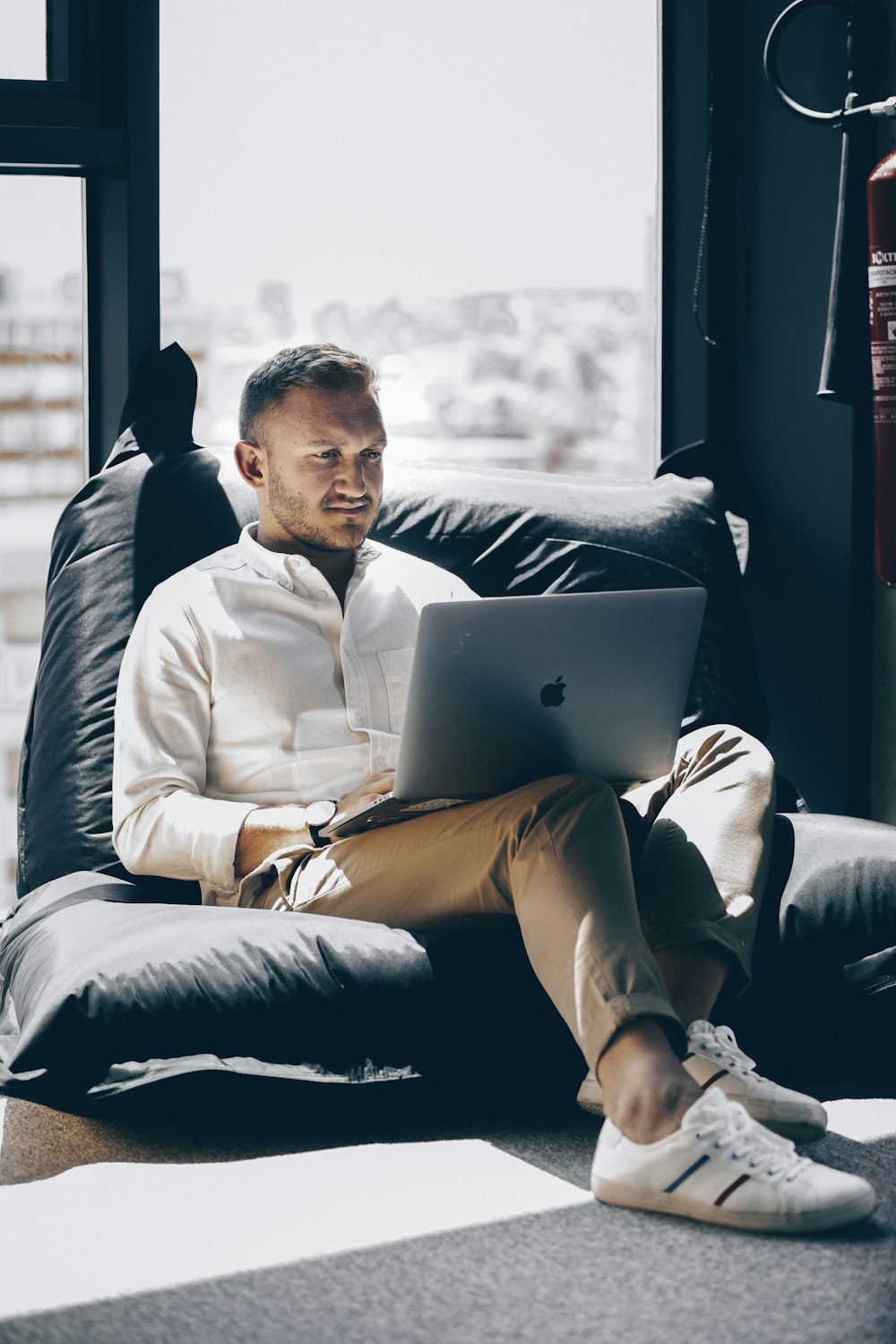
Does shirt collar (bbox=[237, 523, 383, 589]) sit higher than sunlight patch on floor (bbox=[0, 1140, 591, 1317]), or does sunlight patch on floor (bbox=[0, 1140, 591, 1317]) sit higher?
shirt collar (bbox=[237, 523, 383, 589])

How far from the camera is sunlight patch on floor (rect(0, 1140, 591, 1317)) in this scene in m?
1.37

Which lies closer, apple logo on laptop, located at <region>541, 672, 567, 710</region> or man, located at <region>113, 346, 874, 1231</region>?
man, located at <region>113, 346, 874, 1231</region>

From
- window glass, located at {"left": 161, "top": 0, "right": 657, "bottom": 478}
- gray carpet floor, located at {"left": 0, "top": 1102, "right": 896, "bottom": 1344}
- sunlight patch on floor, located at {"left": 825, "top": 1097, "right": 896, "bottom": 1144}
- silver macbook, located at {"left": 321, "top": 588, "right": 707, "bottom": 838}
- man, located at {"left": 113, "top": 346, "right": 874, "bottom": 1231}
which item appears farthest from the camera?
window glass, located at {"left": 161, "top": 0, "right": 657, "bottom": 478}

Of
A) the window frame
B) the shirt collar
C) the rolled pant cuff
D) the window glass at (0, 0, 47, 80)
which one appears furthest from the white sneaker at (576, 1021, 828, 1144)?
the window glass at (0, 0, 47, 80)

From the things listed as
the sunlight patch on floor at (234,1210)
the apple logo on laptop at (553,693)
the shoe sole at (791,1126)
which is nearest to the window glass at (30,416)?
the sunlight patch on floor at (234,1210)

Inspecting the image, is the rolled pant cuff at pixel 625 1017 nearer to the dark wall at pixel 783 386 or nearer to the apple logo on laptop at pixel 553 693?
the apple logo on laptop at pixel 553 693

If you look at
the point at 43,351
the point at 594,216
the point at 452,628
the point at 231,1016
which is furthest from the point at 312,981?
the point at 594,216

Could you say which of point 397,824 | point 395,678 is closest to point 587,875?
point 397,824

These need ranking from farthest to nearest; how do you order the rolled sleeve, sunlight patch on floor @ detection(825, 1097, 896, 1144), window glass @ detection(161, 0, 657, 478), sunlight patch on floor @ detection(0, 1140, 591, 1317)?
window glass @ detection(161, 0, 657, 478), the rolled sleeve, sunlight patch on floor @ detection(825, 1097, 896, 1144), sunlight patch on floor @ detection(0, 1140, 591, 1317)

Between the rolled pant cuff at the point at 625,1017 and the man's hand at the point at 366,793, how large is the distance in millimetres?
429

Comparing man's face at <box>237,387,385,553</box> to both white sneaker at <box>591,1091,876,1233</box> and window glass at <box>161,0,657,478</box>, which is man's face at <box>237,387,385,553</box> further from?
white sneaker at <box>591,1091,876,1233</box>

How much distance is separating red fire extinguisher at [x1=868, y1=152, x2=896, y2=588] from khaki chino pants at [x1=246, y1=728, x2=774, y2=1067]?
2.52 feet

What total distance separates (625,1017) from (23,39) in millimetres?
1876

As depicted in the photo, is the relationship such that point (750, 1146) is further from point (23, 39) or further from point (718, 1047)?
point (23, 39)
